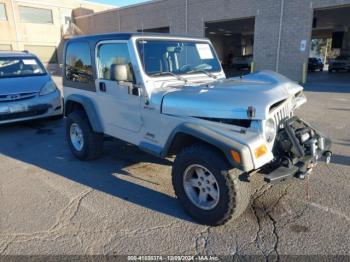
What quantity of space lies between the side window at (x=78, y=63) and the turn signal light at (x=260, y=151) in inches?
111

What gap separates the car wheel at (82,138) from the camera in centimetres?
463

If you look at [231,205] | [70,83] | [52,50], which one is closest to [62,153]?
[70,83]

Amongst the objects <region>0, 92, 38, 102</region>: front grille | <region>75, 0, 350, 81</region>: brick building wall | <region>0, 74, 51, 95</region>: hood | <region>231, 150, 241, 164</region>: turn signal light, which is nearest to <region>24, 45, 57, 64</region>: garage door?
<region>75, 0, 350, 81</region>: brick building wall

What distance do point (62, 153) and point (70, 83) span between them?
1.29 meters

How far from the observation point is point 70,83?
4953mm

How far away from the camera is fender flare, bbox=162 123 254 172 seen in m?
2.56

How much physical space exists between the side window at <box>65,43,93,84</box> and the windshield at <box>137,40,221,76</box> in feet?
3.85

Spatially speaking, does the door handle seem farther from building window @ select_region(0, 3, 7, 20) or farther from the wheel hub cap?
building window @ select_region(0, 3, 7, 20)

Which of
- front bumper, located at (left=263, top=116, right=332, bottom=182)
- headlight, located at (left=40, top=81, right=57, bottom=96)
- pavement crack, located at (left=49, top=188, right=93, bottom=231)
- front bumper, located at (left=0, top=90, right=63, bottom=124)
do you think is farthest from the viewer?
headlight, located at (left=40, top=81, right=57, bottom=96)

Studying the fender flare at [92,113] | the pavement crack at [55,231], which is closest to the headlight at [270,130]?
the pavement crack at [55,231]

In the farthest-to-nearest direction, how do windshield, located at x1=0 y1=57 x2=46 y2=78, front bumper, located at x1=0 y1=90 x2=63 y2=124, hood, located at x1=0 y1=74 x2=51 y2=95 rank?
windshield, located at x1=0 y1=57 x2=46 y2=78 → hood, located at x1=0 y1=74 x2=51 y2=95 → front bumper, located at x1=0 y1=90 x2=63 y2=124

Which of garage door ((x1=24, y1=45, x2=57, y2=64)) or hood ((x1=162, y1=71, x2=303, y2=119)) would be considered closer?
hood ((x1=162, y1=71, x2=303, y2=119))

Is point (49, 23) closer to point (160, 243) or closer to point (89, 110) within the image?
point (89, 110)

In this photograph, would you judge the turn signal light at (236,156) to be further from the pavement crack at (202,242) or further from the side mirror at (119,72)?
the side mirror at (119,72)
